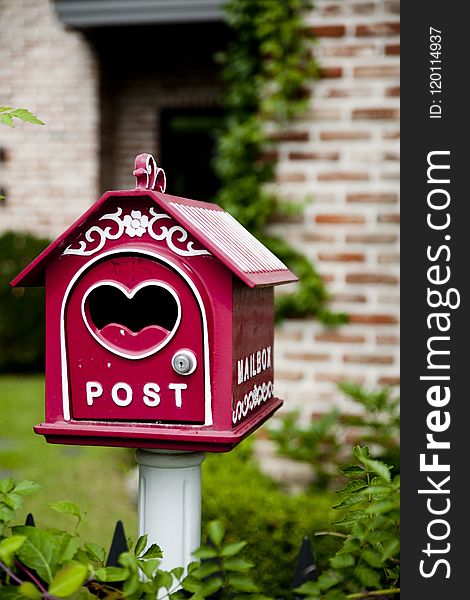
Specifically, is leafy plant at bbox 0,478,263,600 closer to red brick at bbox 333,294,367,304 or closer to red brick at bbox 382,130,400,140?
red brick at bbox 333,294,367,304

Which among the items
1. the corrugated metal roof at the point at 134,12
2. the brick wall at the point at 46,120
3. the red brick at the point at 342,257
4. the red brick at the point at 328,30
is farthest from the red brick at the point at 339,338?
the brick wall at the point at 46,120

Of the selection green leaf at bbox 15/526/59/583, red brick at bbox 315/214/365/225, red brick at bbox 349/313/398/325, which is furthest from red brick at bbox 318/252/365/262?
green leaf at bbox 15/526/59/583

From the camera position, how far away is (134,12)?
668cm

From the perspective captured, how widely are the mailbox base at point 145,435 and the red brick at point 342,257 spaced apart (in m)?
2.12

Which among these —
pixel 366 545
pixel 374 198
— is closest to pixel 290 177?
pixel 374 198

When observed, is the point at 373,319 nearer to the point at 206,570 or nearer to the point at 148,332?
the point at 148,332

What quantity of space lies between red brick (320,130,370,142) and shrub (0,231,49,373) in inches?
178

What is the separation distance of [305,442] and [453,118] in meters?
2.26

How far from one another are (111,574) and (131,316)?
606 mm

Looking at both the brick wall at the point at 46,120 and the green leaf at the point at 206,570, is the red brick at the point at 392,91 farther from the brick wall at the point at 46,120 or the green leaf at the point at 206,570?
the brick wall at the point at 46,120

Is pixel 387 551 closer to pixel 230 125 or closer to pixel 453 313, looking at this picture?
pixel 453 313

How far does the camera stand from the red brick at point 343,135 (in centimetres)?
350

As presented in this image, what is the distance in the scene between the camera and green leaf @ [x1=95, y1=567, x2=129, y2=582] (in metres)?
1.21

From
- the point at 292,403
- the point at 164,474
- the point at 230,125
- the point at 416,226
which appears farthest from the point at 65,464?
the point at 416,226
